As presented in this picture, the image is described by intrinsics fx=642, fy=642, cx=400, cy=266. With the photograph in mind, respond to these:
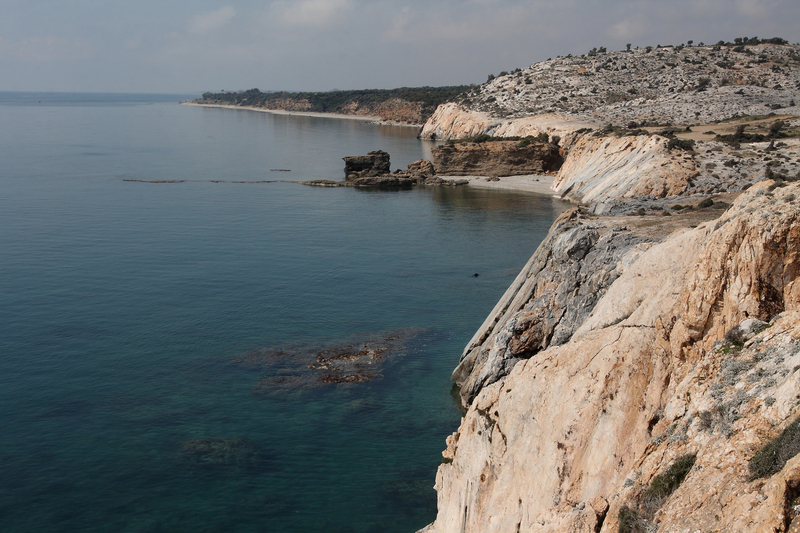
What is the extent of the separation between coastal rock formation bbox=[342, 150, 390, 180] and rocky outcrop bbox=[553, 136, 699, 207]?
94.4 ft

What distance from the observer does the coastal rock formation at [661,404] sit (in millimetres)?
9867

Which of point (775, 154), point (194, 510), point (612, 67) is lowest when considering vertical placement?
point (194, 510)

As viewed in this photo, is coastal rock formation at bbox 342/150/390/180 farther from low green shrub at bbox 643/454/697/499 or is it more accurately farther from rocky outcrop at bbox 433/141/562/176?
low green shrub at bbox 643/454/697/499

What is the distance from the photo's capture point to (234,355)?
35.2m

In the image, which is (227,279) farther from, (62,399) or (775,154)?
(775,154)

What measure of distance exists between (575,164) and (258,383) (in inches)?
Result: 2539

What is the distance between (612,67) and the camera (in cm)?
14762

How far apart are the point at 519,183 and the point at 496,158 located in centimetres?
898

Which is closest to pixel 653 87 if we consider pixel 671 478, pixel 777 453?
pixel 671 478

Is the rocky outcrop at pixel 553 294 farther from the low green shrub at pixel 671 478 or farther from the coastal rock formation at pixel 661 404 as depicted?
the low green shrub at pixel 671 478

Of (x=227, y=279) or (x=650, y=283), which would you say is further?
(x=227, y=279)

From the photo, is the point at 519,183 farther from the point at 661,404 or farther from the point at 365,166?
the point at 661,404

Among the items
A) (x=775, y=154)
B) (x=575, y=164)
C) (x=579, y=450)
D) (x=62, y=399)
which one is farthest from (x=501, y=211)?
(x=579, y=450)

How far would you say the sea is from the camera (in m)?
23.3
